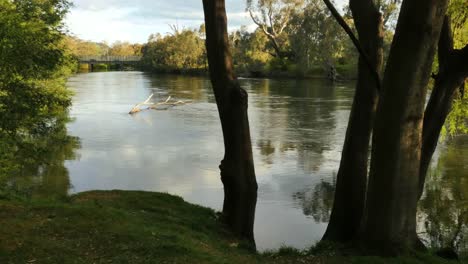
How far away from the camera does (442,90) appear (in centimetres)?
795

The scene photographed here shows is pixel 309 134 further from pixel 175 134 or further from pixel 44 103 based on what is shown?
pixel 44 103

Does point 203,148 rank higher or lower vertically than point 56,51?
lower

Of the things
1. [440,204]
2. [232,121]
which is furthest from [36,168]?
[440,204]

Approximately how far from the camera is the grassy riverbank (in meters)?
5.72

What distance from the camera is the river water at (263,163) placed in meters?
13.3

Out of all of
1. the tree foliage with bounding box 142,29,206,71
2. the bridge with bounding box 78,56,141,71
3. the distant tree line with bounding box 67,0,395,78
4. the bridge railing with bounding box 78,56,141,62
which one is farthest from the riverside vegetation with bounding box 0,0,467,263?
the bridge railing with bounding box 78,56,141,62

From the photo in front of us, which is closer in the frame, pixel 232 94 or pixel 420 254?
pixel 420 254

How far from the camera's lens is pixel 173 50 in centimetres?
9575

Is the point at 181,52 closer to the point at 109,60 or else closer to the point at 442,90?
the point at 109,60

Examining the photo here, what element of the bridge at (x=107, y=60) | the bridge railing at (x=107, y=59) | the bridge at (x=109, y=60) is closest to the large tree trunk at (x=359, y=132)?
the bridge at (x=109, y=60)

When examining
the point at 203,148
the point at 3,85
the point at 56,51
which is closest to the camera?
the point at 3,85

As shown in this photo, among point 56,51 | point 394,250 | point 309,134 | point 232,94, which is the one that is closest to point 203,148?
point 309,134

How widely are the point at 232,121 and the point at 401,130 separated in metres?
3.10

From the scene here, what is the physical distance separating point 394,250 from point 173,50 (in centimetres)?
9182
